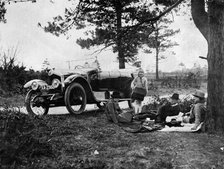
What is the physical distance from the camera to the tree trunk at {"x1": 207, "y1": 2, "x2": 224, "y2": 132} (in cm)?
660

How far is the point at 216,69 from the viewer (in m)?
6.69

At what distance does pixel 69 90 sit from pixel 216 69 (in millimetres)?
3862

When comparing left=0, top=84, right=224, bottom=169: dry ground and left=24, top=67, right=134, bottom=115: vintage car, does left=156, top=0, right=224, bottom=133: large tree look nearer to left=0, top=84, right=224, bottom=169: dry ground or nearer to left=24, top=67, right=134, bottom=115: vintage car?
left=0, top=84, right=224, bottom=169: dry ground

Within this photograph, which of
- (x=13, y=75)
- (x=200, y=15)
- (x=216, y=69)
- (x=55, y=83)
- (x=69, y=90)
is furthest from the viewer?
(x=13, y=75)

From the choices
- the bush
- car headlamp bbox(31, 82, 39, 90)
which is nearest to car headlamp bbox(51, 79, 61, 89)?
car headlamp bbox(31, 82, 39, 90)

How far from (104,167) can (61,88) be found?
183 inches

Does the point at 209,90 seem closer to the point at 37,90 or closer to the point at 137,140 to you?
the point at 137,140

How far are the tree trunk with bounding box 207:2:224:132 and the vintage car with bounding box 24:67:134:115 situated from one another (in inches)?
144

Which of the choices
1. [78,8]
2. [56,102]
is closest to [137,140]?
[56,102]

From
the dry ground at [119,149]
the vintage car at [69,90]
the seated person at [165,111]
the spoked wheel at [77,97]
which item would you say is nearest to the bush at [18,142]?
the dry ground at [119,149]

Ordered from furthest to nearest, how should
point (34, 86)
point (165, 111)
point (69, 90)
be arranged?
point (34, 86) < point (69, 90) < point (165, 111)

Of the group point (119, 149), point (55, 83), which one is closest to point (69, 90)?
point (55, 83)

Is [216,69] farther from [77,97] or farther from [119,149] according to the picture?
[77,97]

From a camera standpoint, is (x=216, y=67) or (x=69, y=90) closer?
(x=216, y=67)
